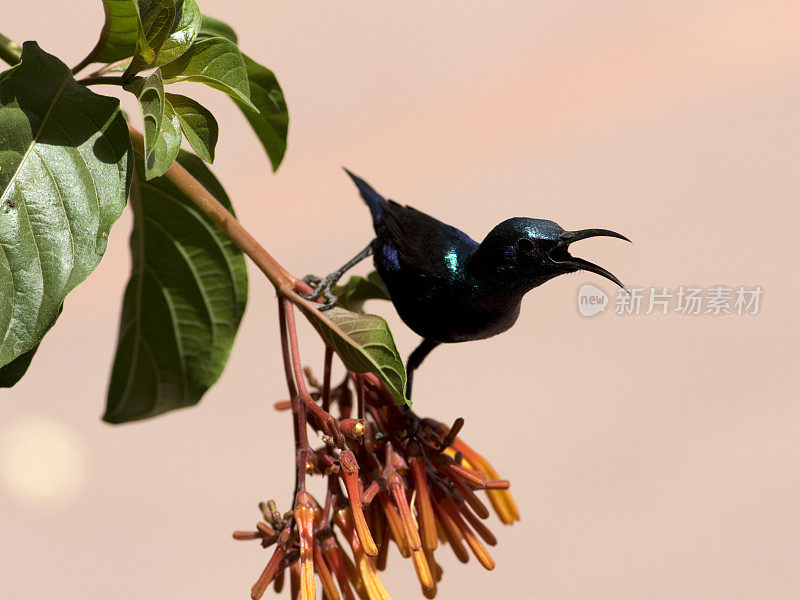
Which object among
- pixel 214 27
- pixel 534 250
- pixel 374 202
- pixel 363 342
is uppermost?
pixel 214 27

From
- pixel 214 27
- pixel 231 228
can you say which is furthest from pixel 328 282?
pixel 214 27

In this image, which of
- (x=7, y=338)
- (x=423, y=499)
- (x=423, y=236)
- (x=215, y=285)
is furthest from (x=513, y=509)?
(x=7, y=338)

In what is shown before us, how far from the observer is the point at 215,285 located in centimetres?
105

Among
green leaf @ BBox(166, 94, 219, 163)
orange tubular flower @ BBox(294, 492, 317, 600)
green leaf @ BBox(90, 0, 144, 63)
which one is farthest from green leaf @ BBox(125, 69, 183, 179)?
orange tubular flower @ BBox(294, 492, 317, 600)

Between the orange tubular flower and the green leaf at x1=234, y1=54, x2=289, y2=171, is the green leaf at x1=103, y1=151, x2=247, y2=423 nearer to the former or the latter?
the green leaf at x1=234, y1=54, x2=289, y2=171

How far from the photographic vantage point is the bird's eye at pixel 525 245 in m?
0.74

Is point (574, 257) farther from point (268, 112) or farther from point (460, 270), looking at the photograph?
point (268, 112)

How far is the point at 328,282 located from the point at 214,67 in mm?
241

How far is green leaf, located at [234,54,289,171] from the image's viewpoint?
936mm

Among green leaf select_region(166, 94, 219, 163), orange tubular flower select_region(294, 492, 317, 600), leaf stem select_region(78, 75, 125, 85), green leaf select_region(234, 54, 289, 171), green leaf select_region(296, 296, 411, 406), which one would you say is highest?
green leaf select_region(234, 54, 289, 171)

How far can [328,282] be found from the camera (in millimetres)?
874

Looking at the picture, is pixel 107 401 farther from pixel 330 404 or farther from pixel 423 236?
pixel 423 236

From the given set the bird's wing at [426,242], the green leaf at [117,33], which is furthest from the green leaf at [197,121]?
the bird's wing at [426,242]

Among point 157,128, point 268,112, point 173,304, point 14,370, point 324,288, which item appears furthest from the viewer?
point 173,304
